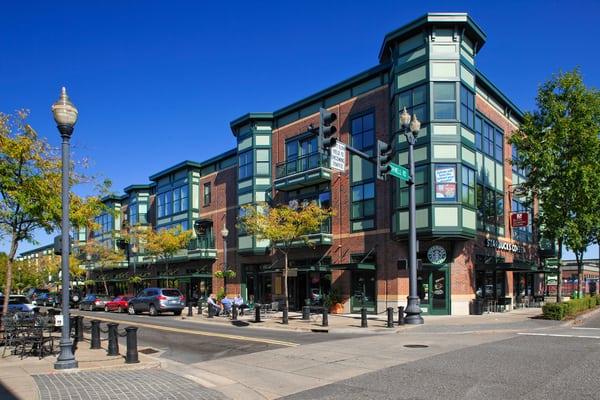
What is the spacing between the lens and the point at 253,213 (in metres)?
29.0

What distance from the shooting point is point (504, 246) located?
3097 centimetres

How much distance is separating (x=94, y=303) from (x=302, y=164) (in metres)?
22.2

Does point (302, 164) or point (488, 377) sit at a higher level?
point (302, 164)

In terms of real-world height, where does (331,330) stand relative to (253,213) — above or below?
below

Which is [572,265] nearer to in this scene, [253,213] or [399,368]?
[253,213]

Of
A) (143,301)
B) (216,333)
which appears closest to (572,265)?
(143,301)

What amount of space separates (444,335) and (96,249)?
40.9 meters

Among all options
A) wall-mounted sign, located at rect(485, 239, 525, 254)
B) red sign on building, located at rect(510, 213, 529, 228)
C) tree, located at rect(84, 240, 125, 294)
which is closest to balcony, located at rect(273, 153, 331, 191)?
wall-mounted sign, located at rect(485, 239, 525, 254)

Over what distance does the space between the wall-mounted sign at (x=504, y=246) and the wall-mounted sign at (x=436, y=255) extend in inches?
157

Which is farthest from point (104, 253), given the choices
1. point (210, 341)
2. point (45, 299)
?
point (210, 341)

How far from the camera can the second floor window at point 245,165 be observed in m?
36.6

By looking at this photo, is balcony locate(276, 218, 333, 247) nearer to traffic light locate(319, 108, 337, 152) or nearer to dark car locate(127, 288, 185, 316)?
dark car locate(127, 288, 185, 316)

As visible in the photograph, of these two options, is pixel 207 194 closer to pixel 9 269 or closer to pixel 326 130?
pixel 9 269

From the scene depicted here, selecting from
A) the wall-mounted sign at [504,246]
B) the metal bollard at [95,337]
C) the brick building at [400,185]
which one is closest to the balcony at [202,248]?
the brick building at [400,185]
